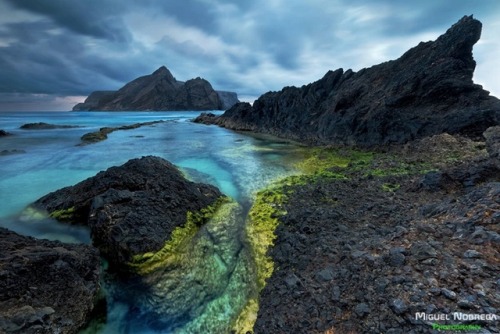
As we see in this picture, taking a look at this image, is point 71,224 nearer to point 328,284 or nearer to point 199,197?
point 199,197

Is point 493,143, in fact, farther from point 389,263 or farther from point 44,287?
point 44,287

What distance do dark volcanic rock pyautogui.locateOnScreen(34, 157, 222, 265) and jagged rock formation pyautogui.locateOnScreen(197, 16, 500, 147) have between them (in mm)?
22138

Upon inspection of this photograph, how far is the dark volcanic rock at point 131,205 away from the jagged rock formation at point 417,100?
2214cm

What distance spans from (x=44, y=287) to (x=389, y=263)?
968 cm

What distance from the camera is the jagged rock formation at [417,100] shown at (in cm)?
2527

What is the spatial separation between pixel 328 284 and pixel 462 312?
3.05 metres

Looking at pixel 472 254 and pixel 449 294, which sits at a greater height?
pixel 472 254

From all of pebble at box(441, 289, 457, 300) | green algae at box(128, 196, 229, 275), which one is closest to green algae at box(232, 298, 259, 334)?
green algae at box(128, 196, 229, 275)

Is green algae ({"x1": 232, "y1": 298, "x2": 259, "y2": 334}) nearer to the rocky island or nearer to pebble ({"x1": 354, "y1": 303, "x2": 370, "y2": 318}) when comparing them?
the rocky island

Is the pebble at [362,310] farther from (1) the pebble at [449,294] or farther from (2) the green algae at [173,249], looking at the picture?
(2) the green algae at [173,249]

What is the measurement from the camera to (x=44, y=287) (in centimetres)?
764

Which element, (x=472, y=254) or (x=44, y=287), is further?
(x=44, y=287)

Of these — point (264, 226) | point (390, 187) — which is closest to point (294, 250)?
point (264, 226)

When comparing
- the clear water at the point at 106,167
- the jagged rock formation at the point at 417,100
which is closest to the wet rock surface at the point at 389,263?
the clear water at the point at 106,167
